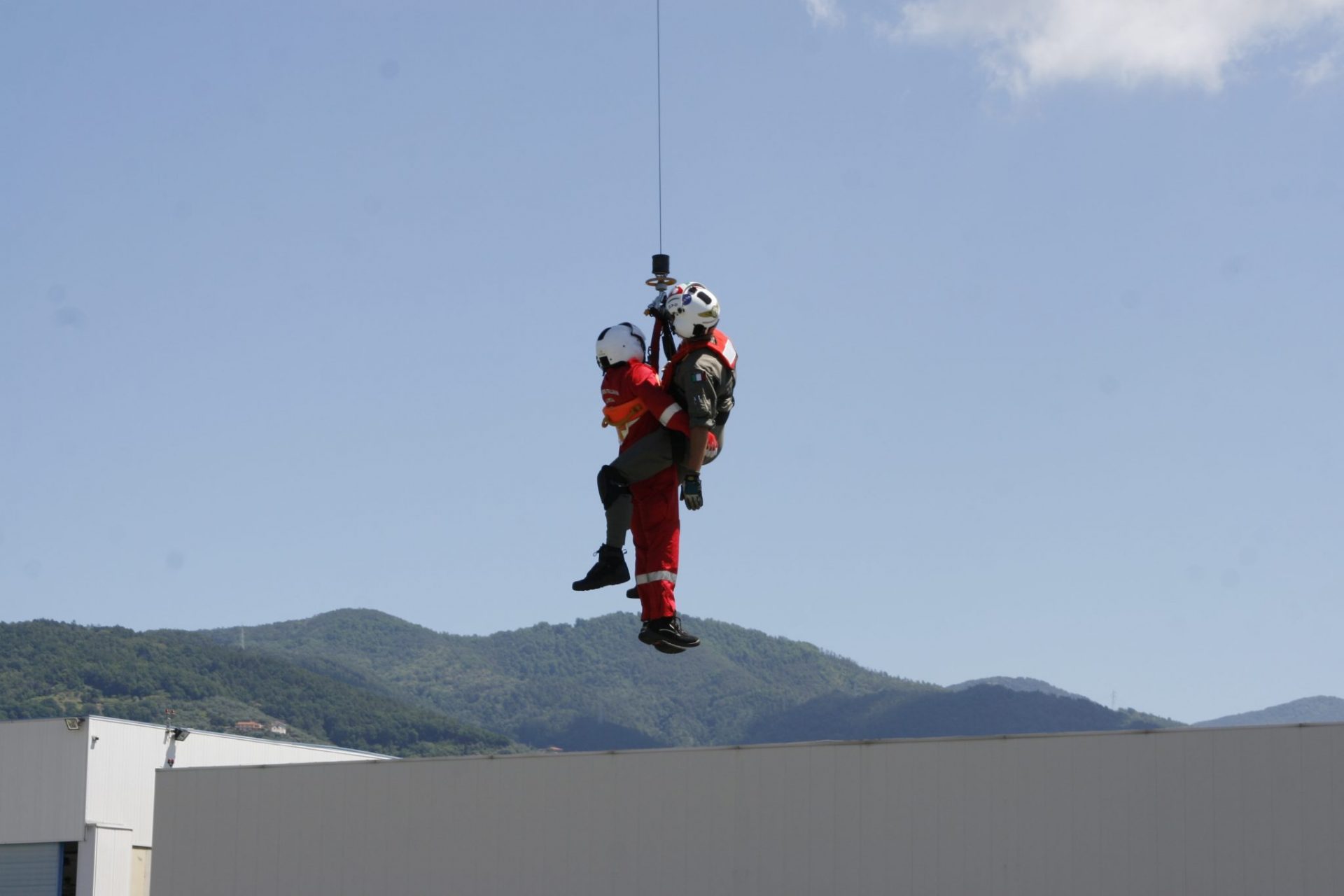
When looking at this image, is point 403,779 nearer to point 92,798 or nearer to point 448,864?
point 448,864

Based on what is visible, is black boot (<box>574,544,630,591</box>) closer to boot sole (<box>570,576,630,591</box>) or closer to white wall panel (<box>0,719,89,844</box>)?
boot sole (<box>570,576,630,591</box>)

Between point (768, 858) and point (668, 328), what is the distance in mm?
23382

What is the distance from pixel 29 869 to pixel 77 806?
73.1 inches

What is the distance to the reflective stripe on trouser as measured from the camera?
40.2ft

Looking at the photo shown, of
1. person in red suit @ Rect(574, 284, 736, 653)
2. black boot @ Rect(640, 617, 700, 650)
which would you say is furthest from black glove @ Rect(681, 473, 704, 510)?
black boot @ Rect(640, 617, 700, 650)

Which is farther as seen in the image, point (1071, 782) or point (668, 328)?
point (1071, 782)

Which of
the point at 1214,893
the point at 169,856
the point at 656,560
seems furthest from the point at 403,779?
the point at 656,560

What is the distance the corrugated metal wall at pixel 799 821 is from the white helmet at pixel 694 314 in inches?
862

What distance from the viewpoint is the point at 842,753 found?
34.4 meters

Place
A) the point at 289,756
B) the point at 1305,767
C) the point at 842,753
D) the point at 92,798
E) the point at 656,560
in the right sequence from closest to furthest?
1. the point at 656,560
2. the point at 1305,767
3. the point at 842,753
4. the point at 92,798
5. the point at 289,756

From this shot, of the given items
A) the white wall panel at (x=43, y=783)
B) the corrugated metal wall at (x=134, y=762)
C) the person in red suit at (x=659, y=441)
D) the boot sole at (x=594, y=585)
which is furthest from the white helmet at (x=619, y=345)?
the white wall panel at (x=43, y=783)

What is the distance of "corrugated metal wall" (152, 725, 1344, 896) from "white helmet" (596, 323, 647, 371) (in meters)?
21.8

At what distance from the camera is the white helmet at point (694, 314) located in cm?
1224

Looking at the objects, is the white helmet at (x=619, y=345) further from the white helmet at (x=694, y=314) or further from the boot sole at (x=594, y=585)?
the boot sole at (x=594, y=585)
